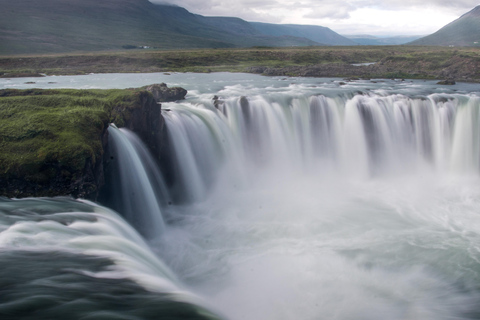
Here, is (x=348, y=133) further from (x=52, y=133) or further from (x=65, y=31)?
(x=65, y=31)

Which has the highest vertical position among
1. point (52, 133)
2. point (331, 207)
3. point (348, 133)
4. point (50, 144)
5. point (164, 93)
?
point (164, 93)

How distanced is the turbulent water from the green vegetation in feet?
3.28

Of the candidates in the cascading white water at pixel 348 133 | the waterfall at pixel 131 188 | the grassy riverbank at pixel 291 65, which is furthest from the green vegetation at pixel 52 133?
the grassy riverbank at pixel 291 65

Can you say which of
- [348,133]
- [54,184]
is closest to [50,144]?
[54,184]

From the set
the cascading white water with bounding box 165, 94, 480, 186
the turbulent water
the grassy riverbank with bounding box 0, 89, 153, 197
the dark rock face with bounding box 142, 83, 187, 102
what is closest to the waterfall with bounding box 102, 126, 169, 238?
the turbulent water

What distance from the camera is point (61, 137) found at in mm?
11008

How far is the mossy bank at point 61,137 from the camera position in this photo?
A: 31.7ft

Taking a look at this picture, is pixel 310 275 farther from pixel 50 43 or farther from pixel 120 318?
pixel 50 43

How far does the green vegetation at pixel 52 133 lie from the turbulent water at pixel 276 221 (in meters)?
1.00

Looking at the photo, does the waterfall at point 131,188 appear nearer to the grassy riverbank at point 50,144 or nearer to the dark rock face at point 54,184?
the grassy riverbank at point 50,144

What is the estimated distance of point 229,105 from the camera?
20.2 meters

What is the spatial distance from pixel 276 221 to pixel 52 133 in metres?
8.98

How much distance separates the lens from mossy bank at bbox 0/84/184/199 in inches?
380

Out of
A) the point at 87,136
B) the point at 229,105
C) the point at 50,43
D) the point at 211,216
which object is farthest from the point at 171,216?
the point at 50,43
